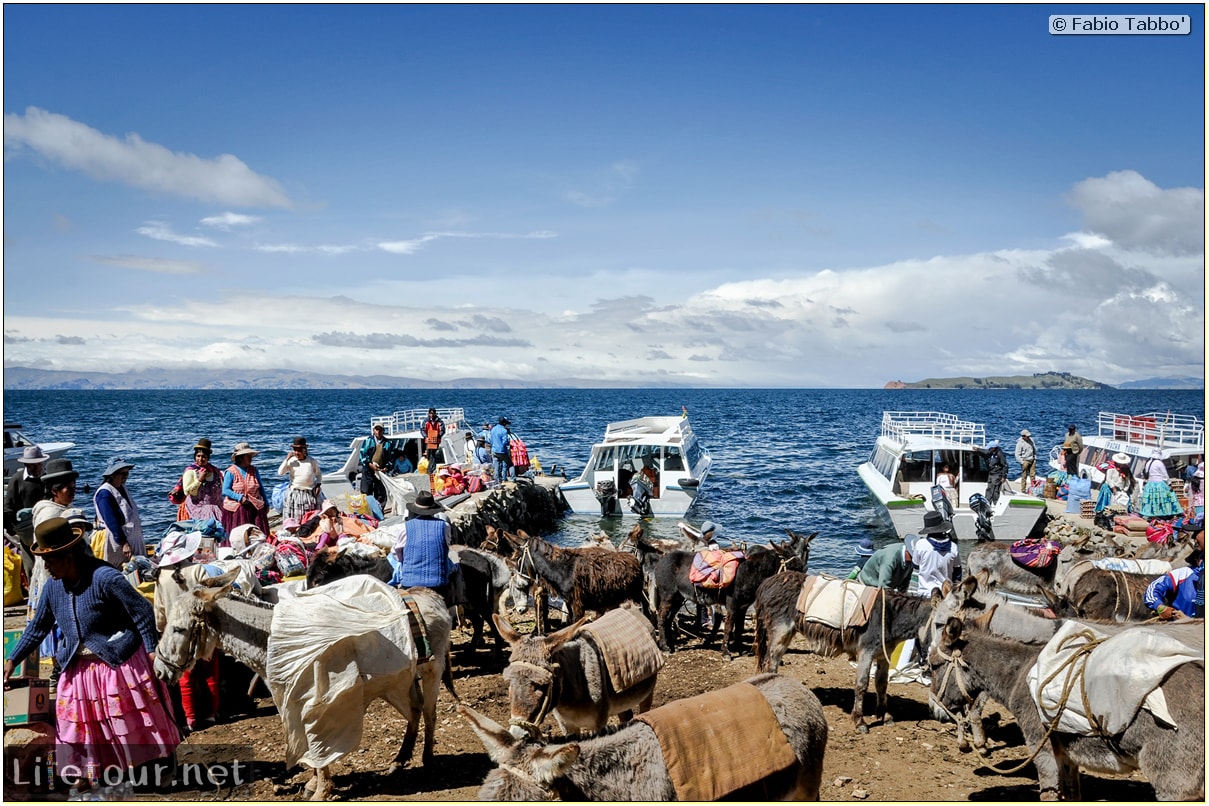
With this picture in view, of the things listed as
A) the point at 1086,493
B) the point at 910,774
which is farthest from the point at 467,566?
the point at 1086,493

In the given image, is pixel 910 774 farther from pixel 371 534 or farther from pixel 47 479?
pixel 47 479

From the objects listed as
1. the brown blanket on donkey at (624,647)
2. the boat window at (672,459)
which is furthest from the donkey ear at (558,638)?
the boat window at (672,459)

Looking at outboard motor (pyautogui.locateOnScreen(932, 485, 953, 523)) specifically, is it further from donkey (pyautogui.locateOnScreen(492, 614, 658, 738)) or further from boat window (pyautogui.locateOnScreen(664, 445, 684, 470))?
donkey (pyautogui.locateOnScreen(492, 614, 658, 738))

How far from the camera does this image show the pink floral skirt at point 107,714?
5.25 metres

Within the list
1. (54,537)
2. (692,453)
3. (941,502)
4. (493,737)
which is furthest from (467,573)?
(692,453)

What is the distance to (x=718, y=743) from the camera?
4.65m

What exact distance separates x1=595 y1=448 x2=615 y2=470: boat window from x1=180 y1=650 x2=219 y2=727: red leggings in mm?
18992

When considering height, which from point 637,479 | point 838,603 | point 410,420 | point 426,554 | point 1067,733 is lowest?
point 637,479

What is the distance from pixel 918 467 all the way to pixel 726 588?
16.6 m

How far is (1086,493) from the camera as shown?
22.1m

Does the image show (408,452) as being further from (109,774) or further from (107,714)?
(107,714)

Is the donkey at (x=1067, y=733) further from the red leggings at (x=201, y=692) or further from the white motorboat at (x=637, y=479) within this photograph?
the white motorboat at (x=637, y=479)

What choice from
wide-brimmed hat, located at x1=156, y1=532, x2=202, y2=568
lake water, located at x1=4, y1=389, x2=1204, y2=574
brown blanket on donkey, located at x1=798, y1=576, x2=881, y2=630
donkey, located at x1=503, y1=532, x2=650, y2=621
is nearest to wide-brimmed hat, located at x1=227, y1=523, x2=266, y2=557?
wide-brimmed hat, located at x1=156, y1=532, x2=202, y2=568

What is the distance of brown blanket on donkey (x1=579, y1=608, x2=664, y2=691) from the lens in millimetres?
6566
